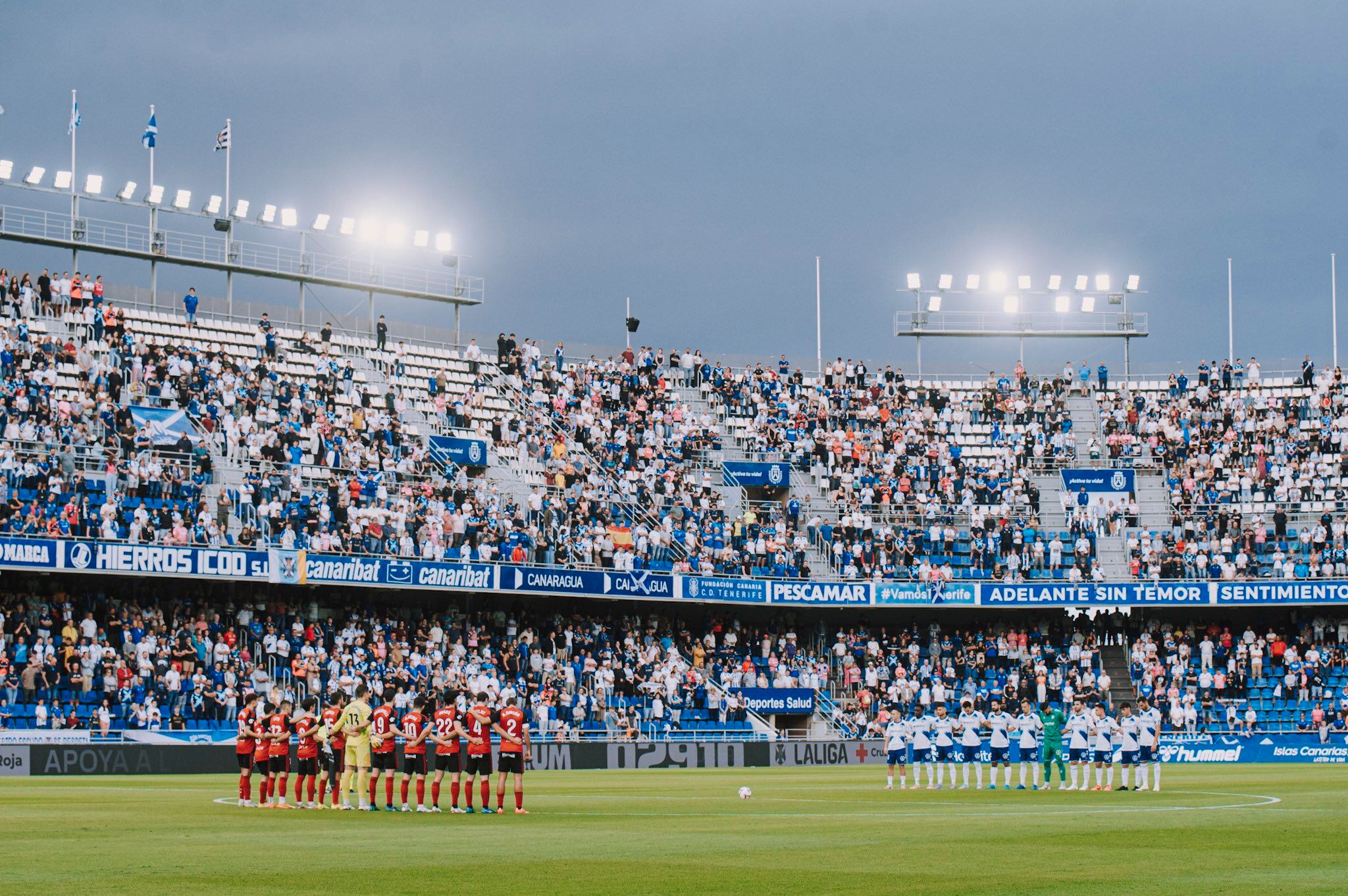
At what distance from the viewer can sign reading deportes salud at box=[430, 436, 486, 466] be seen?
59312mm

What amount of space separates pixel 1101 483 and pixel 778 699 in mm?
17098

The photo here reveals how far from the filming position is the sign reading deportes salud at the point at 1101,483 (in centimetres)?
6569

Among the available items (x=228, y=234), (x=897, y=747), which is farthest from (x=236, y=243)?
(x=897, y=747)

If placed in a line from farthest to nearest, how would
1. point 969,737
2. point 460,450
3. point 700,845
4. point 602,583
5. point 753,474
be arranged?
point 753,474 → point 460,450 → point 602,583 → point 969,737 → point 700,845

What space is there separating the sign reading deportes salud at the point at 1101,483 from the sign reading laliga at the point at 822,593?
10.4 meters

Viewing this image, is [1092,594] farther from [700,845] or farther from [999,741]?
[700,845]

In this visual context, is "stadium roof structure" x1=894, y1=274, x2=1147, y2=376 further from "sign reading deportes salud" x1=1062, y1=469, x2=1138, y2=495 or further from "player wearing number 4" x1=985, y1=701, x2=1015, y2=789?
"player wearing number 4" x1=985, y1=701, x2=1015, y2=789

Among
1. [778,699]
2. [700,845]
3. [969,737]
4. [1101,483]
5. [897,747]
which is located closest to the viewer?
[700,845]

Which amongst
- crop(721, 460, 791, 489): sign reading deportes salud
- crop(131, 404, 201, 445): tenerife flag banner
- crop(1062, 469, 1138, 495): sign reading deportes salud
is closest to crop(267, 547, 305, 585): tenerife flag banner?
crop(131, 404, 201, 445): tenerife flag banner

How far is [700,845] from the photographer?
65.5ft

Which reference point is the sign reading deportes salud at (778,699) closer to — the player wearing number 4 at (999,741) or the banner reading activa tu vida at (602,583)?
the banner reading activa tu vida at (602,583)

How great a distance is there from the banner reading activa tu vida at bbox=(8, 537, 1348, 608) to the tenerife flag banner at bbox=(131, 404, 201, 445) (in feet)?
16.9

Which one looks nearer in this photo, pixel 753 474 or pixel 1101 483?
pixel 753 474

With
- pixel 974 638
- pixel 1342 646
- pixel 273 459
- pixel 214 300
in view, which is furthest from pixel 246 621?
pixel 1342 646
